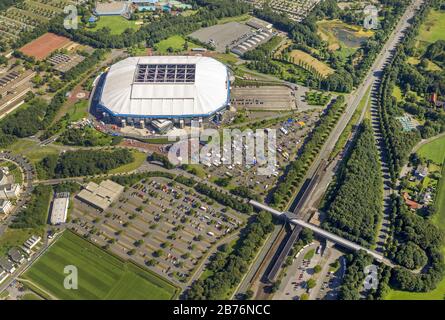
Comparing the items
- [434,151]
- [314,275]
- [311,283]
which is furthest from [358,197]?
[434,151]

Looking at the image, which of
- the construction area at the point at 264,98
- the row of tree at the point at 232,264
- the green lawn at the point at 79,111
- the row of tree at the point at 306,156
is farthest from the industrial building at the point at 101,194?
the construction area at the point at 264,98

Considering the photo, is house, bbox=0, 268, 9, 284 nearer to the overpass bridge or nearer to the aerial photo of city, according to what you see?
the aerial photo of city

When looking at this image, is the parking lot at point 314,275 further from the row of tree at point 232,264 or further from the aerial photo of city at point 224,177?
the row of tree at point 232,264

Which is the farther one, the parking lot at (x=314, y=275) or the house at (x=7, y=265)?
the house at (x=7, y=265)

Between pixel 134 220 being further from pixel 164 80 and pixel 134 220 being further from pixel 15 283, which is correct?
pixel 164 80

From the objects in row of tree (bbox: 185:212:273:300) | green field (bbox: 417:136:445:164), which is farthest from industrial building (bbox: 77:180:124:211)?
green field (bbox: 417:136:445:164)

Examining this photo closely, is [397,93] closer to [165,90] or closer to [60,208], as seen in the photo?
[165,90]

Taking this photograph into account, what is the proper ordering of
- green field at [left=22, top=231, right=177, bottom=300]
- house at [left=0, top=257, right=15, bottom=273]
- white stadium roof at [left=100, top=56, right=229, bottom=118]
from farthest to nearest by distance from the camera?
white stadium roof at [left=100, top=56, right=229, bottom=118], house at [left=0, top=257, right=15, bottom=273], green field at [left=22, top=231, right=177, bottom=300]
